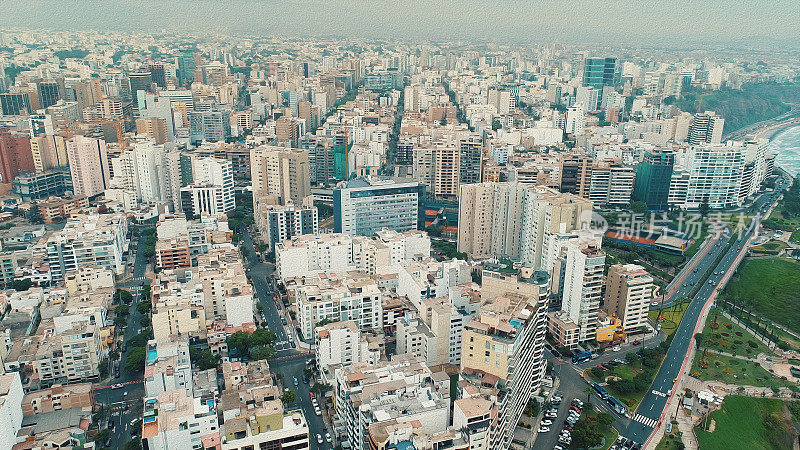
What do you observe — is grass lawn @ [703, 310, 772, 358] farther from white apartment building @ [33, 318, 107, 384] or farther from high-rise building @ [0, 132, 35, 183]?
high-rise building @ [0, 132, 35, 183]

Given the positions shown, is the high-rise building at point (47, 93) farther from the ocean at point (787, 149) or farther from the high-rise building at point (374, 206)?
the ocean at point (787, 149)

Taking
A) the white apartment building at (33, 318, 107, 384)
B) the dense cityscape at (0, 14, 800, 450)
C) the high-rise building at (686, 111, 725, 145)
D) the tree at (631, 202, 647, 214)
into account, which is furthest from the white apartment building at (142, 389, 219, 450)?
the high-rise building at (686, 111, 725, 145)

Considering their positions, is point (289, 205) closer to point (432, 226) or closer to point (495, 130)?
point (432, 226)

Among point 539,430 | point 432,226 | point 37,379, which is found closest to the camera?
point 539,430

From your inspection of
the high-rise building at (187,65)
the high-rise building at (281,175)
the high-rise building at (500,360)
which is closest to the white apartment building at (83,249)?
the high-rise building at (281,175)

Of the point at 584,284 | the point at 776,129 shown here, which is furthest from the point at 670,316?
the point at 776,129

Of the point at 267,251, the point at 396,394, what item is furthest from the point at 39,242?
the point at 396,394

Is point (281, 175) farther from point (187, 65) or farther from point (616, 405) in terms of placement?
point (187, 65)
